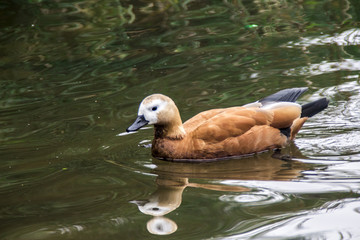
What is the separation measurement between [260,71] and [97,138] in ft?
9.50

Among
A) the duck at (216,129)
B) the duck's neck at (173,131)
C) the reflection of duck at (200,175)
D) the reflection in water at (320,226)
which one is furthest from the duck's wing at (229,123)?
the reflection in water at (320,226)

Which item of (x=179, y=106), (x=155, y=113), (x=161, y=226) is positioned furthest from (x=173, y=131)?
(x=161, y=226)

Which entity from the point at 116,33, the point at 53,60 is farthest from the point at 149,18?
the point at 53,60

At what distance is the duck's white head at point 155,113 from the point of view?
6.50 metres

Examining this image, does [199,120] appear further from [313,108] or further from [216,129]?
[313,108]

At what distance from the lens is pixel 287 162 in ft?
20.8

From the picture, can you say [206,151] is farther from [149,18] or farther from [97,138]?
[149,18]

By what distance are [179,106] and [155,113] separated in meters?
1.48

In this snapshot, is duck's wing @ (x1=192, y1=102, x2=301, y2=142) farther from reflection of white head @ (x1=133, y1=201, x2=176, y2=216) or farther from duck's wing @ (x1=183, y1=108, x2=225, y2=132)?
reflection of white head @ (x1=133, y1=201, x2=176, y2=216)

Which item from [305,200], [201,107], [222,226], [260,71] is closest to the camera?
[222,226]

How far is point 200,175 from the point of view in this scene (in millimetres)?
6043

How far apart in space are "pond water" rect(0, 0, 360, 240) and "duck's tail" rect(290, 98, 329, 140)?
0.17 m

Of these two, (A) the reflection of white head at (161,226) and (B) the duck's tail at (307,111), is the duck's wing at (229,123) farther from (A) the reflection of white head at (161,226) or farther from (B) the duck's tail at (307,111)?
(A) the reflection of white head at (161,226)

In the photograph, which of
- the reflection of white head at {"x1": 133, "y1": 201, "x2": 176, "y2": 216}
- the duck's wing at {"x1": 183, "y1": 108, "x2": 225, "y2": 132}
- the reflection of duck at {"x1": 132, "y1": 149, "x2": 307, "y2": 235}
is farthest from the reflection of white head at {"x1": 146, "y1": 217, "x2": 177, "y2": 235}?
the duck's wing at {"x1": 183, "y1": 108, "x2": 225, "y2": 132}
